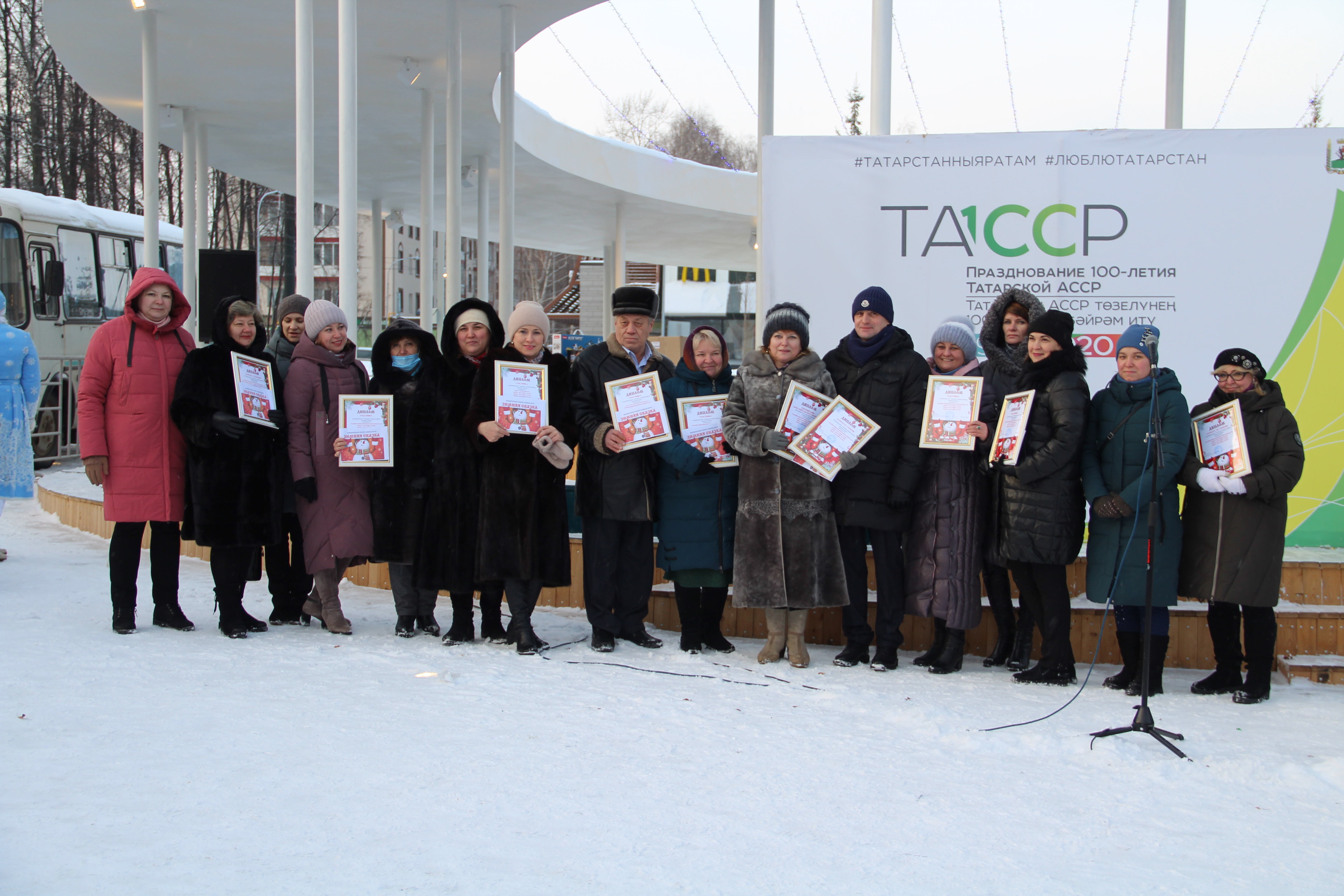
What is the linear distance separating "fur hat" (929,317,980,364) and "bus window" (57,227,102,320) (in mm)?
13409

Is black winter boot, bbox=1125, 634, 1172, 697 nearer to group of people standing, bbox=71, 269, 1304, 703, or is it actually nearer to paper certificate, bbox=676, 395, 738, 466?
group of people standing, bbox=71, 269, 1304, 703

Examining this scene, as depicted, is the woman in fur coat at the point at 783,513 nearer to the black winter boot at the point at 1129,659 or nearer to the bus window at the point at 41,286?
the black winter boot at the point at 1129,659

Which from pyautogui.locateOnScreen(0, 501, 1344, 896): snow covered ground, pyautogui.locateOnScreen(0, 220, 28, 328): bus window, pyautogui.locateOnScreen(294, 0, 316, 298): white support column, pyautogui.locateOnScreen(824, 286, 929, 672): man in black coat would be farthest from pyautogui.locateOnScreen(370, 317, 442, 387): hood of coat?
pyautogui.locateOnScreen(0, 220, 28, 328): bus window

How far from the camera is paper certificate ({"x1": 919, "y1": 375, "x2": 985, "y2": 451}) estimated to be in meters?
5.07

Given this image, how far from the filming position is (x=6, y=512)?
1011cm

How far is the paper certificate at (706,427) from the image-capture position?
5.45 m

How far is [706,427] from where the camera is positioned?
546 cm

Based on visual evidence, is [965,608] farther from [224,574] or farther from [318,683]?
[224,574]

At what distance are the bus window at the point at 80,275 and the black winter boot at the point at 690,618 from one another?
12612 mm

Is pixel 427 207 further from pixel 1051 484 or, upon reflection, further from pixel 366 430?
pixel 1051 484

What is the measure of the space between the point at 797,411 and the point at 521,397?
1402mm

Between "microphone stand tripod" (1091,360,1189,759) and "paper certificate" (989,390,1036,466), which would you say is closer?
"microphone stand tripod" (1091,360,1189,759)

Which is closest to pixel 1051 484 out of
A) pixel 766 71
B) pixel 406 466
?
pixel 406 466

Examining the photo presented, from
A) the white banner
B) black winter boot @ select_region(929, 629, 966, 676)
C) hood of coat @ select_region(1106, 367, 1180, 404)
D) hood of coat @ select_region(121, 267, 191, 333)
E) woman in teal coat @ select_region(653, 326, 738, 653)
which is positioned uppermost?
the white banner
